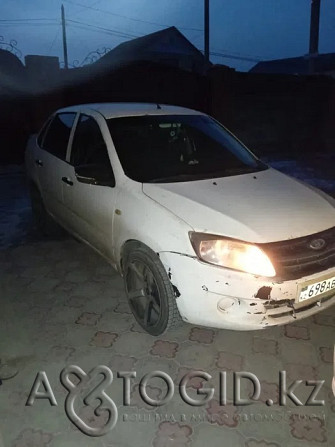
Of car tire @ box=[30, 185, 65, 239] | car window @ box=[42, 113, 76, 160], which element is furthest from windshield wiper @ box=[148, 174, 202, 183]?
car tire @ box=[30, 185, 65, 239]

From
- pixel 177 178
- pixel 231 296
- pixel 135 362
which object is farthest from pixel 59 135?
pixel 231 296

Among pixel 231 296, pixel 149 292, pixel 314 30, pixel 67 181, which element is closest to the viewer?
pixel 231 296

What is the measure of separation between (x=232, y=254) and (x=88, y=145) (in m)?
1.95

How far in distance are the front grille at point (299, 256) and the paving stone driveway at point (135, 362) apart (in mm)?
742

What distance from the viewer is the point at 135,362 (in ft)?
9.06

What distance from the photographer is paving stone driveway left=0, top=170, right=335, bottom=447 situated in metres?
2.20

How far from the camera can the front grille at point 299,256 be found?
245cm

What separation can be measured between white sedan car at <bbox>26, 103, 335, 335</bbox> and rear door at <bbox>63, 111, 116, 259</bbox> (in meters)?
0.01

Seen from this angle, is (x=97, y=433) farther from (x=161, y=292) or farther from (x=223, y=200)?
(x=223, y=200)

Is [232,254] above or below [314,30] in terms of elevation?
below

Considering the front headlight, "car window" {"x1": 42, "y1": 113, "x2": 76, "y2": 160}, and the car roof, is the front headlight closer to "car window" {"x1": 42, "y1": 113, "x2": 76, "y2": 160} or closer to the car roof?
the car roof

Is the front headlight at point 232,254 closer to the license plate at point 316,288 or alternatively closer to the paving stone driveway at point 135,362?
the license plate at point 316,288

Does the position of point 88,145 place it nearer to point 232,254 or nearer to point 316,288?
point 232,254

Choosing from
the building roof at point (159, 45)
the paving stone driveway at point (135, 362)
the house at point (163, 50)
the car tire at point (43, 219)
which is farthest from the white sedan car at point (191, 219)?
the building roof at point (159, 45)
